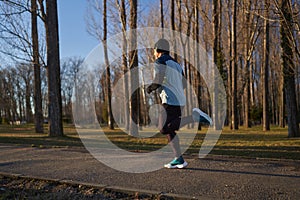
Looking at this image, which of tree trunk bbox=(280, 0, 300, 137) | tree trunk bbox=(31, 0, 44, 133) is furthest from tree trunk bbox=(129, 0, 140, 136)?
tree trunk bbox=(280, 0, 300, 137)

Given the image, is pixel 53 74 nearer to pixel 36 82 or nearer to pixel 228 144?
pixel 36 82

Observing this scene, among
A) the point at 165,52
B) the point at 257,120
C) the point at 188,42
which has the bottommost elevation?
the point at 257,120

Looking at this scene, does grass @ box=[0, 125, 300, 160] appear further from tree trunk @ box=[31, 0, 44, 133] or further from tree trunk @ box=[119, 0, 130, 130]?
tree trunk @ box=[31, 0, 44, 133]

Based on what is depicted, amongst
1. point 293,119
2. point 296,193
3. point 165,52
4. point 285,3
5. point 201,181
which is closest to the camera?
point 296,193

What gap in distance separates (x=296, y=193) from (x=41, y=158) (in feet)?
18.5

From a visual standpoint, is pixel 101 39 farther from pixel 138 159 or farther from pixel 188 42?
pixel 138 159

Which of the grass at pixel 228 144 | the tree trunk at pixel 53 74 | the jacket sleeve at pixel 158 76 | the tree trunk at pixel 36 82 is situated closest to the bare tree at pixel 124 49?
the tree trunk at pixel 53 74

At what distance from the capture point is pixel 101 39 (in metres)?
25.2

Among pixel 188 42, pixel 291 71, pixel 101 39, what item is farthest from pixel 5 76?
pixel 291 71

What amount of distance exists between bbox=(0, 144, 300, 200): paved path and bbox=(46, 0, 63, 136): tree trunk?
754 centimetres

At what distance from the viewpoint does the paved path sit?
398 cm

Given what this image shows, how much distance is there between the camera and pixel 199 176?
4.86 meters

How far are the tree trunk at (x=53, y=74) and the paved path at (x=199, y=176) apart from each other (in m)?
7.54

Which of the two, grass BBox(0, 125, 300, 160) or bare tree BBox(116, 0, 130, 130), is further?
bare tree BBox(116, 0, 130, 130)
